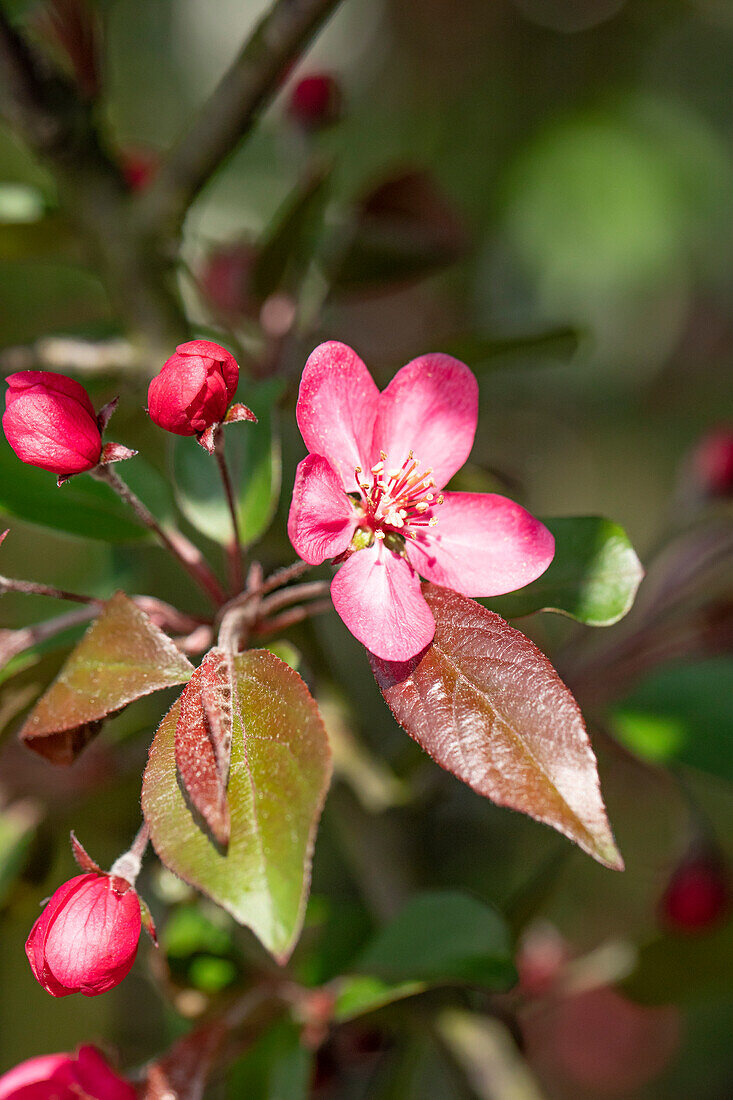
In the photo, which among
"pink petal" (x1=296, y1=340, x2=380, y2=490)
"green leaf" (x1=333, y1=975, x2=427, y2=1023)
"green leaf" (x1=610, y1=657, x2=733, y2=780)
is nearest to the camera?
"pink petal" (x1=296, y1=340, x2=380, y2=490)

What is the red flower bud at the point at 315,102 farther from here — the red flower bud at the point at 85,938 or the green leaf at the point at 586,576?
the red flower bud at the point at 85,938

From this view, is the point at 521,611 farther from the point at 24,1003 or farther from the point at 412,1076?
the point at 24,1003

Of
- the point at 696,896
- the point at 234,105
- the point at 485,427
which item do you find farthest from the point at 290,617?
the point at 485,427

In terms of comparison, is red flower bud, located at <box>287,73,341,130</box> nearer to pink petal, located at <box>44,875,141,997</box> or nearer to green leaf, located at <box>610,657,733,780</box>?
green leaf, located at <box>610,657,733,780</box>

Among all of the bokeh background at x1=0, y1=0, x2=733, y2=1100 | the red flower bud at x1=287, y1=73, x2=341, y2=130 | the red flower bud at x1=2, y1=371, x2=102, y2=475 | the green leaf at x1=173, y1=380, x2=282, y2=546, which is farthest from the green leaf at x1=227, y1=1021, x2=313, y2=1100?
the red flower bud at x1=287, y1=73, x2=341, y2=130

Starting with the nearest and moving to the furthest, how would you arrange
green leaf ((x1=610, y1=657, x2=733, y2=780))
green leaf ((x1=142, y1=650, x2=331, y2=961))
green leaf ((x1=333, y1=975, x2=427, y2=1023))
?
green leaf ((x1=142, y1=650, x2=331, y2=961))
green leaf ((x1=333, y1=975, x2=427, y2=1023))
green leaf ((x1=610, y1=657, x2=733, y2=780))

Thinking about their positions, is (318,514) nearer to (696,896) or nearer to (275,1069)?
(275,1069)

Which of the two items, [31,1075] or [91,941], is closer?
[91,941]
